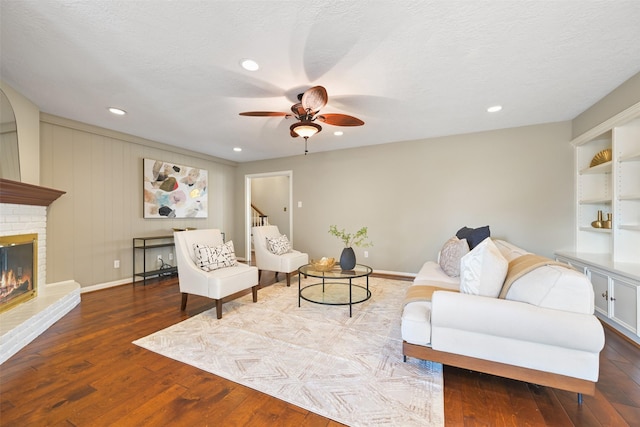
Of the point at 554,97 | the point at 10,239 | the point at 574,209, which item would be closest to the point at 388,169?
the point at 554,97

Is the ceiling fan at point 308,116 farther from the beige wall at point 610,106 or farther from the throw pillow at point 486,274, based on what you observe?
the beige wall at point 610,106

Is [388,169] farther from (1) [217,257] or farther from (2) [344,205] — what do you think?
(1) [217,257]

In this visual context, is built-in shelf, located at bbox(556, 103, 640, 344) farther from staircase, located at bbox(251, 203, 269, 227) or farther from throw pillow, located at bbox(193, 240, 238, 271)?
staircase, located at bbox(251, 203, 269, 227)

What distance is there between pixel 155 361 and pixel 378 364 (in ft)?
5.56

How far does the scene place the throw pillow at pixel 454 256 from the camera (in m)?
2.82

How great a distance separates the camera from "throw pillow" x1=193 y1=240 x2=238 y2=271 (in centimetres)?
299

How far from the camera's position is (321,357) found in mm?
2021

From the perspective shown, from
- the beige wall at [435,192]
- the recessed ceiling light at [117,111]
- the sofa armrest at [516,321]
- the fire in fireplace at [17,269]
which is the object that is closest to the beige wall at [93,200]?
the fire in fireplace at [17,269]

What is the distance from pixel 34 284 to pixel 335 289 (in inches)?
137

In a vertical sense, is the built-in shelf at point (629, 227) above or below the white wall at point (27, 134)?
below

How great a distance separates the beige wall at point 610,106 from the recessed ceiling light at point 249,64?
345cm

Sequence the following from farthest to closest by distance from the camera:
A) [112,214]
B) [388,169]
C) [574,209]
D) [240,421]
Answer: [388,169] < [112,214] < [574,209] < [240,421]

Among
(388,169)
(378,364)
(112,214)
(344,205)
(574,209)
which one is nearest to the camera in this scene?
(378,364)

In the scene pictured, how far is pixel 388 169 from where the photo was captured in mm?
4703
